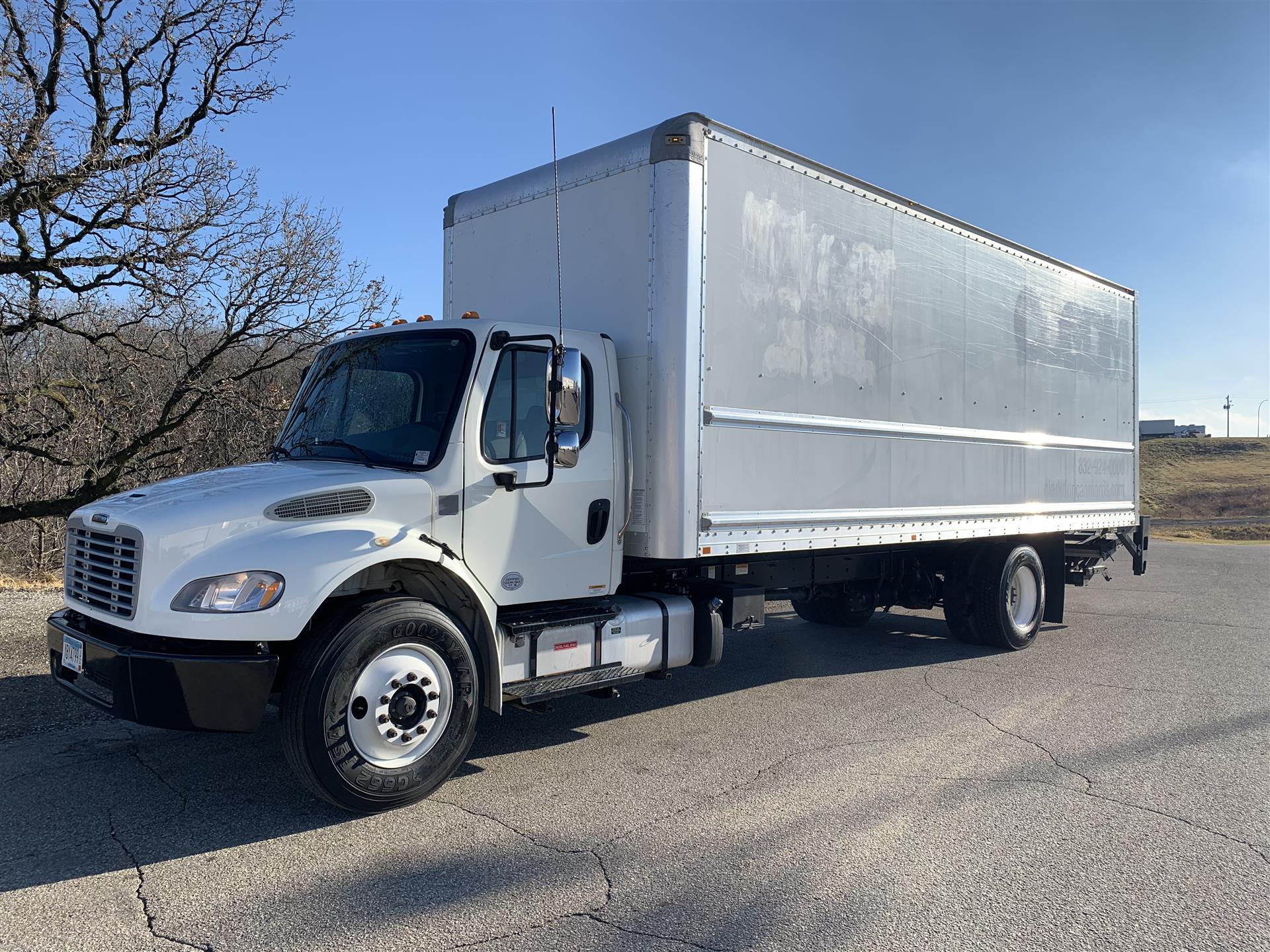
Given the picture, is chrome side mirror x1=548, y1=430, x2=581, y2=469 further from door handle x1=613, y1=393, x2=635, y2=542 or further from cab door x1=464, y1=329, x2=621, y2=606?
door handle x1=613, y1=393, x2=635, y2=542

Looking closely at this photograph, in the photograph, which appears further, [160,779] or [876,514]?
[876,514]

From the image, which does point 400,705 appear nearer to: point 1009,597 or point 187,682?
point 187,682

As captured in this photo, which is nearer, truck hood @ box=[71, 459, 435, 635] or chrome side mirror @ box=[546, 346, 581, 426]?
truck hood @ box=[71, 459, 435, 635]

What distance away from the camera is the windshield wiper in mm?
5113

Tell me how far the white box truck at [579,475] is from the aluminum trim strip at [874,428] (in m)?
0.03

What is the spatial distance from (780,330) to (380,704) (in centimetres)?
365

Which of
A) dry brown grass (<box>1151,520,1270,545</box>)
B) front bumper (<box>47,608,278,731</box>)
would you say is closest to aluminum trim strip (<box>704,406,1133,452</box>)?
front bumper (<box>47,608,278,731</box>)

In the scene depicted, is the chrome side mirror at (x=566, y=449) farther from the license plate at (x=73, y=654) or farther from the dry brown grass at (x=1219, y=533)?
the dry brown grass at (x=1219, y=533)

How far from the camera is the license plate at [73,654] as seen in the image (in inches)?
177

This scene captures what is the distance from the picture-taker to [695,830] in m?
4.41

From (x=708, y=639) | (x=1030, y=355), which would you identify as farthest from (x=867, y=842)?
(x=1030, y=355)

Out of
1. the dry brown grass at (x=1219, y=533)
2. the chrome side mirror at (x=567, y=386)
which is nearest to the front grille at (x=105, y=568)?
the chrome side mirror at (x=567, y=386)

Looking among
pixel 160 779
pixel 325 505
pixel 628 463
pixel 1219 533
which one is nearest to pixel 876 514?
pixel 628 463

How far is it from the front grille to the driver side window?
180 cm
